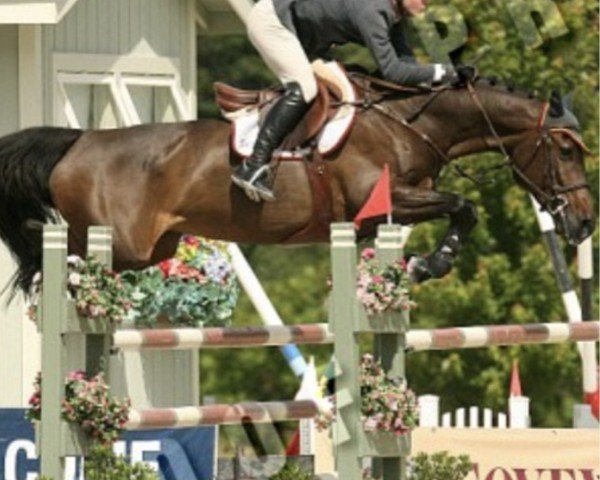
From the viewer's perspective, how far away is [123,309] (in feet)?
28.7

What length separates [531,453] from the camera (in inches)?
413

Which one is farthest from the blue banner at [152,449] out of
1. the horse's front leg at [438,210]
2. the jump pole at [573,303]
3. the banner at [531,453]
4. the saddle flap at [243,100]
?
the jump pole at [573,303]

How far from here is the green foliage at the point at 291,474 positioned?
28.9 feet

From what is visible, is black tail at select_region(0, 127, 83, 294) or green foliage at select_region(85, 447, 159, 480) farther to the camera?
black tail at select_region(0, 127, 83, 294)

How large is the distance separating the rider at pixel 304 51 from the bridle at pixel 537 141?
0.14 m

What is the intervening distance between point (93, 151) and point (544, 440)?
7.42ft

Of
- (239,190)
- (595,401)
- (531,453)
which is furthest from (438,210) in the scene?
(595,401)

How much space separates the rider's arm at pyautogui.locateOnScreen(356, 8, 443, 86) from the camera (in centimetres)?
998

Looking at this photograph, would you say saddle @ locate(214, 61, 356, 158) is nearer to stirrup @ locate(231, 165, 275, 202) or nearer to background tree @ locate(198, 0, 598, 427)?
stirrup @ locate(231, 165, 275, 202)

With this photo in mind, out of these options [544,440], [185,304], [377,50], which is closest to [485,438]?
[544,440]

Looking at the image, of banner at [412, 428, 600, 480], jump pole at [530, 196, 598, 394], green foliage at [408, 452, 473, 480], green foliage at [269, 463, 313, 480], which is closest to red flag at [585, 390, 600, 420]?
jump pole at [530, 196, 598, 394]

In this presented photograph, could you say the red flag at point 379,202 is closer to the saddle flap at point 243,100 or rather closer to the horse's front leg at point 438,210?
the horse's front leg at point 438,210

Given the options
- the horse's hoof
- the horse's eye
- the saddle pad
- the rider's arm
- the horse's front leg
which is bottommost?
the horse's hoof

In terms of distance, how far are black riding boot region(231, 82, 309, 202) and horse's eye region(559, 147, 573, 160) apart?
1.10 m
